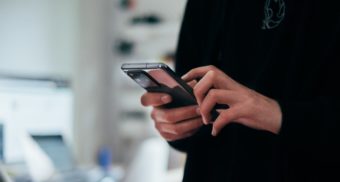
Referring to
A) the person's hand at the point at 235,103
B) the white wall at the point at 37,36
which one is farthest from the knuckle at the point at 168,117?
the white wall at the point at 37,36

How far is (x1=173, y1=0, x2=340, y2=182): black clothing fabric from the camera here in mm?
499

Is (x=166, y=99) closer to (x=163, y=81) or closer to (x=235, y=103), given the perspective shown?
(x=163, y=81)

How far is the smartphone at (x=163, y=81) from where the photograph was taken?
56 cm

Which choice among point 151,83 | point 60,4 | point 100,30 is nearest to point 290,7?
point 151,83

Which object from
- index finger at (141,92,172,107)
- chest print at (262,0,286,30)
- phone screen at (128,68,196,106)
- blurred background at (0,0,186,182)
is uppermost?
chest print at (262,0,286,30)

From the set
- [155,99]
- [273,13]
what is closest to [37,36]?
[155,99]

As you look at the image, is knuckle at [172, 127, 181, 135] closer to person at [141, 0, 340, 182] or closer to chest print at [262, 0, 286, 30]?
person at [141, 0, 340, 182]

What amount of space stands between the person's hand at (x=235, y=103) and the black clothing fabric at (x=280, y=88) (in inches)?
0.6

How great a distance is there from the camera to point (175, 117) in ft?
2.17

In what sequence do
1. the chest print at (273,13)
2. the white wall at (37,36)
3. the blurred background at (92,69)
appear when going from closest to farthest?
the chest print at (273,13) → the blurred background at (92,69) → the white wall at (37,36)

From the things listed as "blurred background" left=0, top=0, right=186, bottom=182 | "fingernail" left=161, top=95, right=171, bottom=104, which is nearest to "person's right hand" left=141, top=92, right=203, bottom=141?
"fingernail" left=161, top=95, right=171, bottom=104

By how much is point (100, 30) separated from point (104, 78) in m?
0.32

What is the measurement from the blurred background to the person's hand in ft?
2.54

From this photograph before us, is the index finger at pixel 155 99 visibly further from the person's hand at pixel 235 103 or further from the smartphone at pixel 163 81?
the person's hand at pixel 235 103
